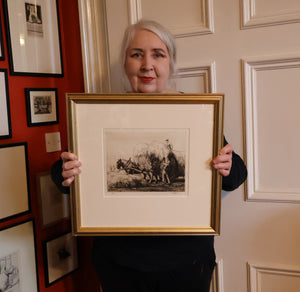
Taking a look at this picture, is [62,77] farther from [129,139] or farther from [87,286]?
[87,286]

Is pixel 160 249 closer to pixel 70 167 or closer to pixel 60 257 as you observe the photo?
pixel 70 167

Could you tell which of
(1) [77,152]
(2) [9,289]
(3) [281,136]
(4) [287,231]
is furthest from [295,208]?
(2) [9,289]

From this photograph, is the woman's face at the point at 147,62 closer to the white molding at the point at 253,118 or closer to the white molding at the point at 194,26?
the white molding at the point at 194,26

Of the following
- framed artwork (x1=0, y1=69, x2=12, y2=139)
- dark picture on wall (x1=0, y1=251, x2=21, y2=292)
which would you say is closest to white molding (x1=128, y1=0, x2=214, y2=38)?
framed artwork (x1=0, y1=69, x2=12, y2=139)

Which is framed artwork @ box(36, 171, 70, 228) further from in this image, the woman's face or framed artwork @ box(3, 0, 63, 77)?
the woman's face

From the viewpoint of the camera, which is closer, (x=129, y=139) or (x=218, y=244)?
(x=129, y=139)

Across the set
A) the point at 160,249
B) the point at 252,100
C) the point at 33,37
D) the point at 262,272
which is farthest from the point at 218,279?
the point at 33,37

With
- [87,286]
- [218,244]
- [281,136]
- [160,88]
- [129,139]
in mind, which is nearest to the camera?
[129,139]
